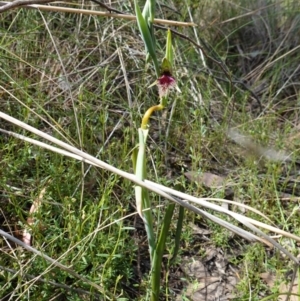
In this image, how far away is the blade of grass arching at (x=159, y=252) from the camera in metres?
1.12

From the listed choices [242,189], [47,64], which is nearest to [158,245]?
[242,189]

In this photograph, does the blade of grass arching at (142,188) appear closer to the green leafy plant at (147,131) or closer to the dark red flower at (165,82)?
the green leafy plant at (147,131)

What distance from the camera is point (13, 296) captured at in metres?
1.25

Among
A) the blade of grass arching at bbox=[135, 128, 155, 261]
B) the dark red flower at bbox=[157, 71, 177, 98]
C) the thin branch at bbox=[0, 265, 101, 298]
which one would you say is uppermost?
the dark red flower at bbox=[157, 71, 177, 98]

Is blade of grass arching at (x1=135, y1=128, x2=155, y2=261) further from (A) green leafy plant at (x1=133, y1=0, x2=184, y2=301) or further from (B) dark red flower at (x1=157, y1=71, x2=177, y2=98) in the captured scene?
(B) dark red flower at (x1=157, y1=71, x2=177, y2=98)

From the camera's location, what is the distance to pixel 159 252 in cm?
115

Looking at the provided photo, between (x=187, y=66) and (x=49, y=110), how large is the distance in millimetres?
578

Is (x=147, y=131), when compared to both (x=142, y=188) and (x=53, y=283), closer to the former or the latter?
(x=142, y=188)

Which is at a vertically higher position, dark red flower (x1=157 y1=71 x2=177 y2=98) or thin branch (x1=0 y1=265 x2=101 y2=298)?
dark red flower (x1=157 y1=71 x2=177 y2=98)

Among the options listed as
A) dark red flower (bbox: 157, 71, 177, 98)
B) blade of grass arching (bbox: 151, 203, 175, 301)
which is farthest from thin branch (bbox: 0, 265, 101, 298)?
dark red flower (bbox: 157, 71, 177, 98)

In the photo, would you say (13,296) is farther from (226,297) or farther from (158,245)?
(226,297)

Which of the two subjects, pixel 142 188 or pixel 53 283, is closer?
pixel 142 188

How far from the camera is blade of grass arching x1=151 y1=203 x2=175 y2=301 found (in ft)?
3.67

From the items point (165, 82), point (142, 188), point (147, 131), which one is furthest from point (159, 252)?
point (165, 82)
